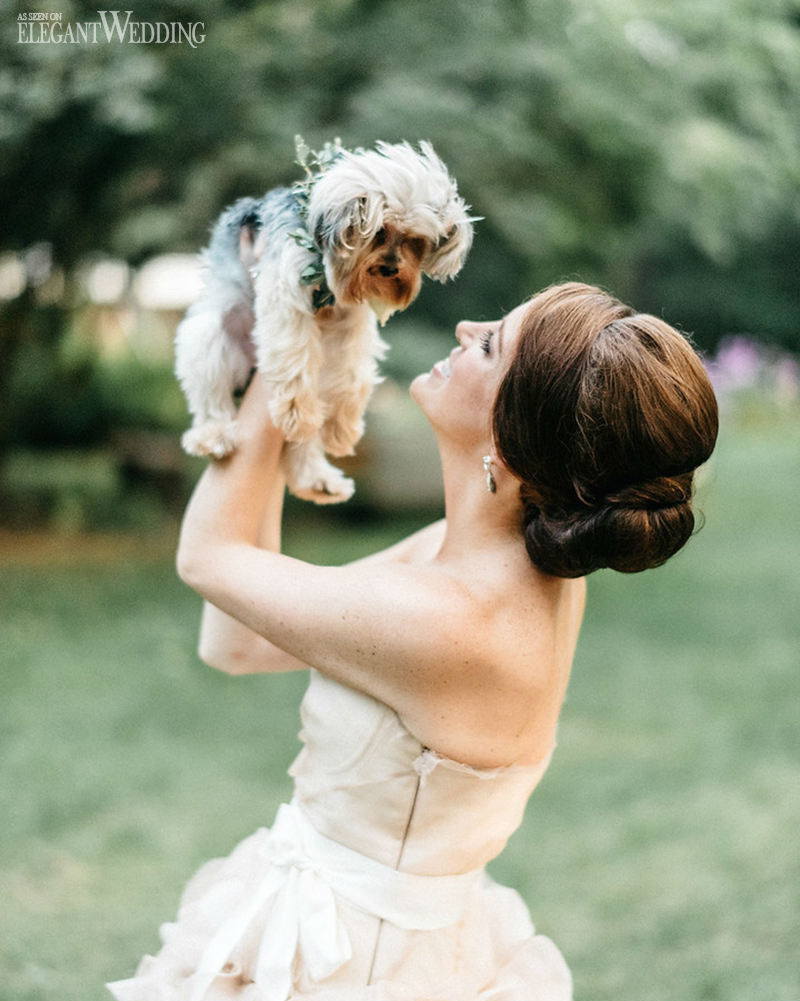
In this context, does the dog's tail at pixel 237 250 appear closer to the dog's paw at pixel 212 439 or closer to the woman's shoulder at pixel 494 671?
the dog's paw at pixel 212 439

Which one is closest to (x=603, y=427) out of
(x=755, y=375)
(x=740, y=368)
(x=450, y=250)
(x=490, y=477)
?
(x=490, y=477)

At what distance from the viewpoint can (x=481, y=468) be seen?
2.15 meters

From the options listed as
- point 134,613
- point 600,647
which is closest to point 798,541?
point 600,647

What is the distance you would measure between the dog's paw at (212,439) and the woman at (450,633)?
2 centimetres

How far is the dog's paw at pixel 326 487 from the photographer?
234 cm

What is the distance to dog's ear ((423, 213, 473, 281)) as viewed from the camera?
2.04 meters

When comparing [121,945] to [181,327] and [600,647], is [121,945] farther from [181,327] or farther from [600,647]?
[600,647]

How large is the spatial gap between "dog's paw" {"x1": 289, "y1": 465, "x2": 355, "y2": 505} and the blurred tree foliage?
4030 mm

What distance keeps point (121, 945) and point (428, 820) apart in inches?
98.0

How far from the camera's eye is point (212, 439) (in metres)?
2.20

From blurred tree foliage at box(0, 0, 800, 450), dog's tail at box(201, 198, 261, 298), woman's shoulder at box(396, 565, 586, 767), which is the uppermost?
blurred tree foliage at box(0, 0, 800, 450)

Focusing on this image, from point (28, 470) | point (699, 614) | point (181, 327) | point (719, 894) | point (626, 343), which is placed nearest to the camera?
point (626, 343)

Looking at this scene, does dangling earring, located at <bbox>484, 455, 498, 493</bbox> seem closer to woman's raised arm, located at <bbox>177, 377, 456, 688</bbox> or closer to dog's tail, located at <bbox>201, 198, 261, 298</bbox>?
woman's raised arm, located at <bbox>177, 377, 456, 688</bbox>

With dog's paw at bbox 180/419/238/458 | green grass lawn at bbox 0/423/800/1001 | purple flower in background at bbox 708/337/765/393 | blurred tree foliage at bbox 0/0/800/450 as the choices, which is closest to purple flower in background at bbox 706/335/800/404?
purple flower in background at bbox 708/337/765/393
